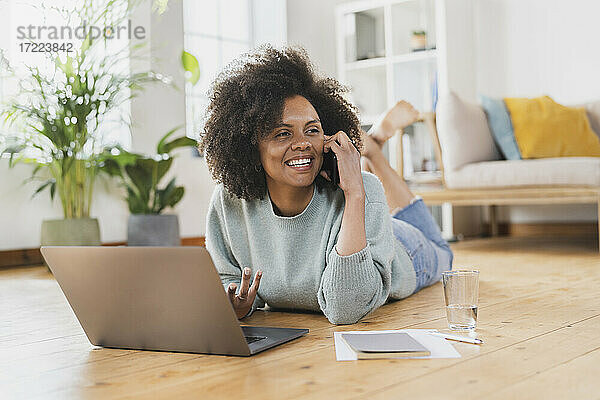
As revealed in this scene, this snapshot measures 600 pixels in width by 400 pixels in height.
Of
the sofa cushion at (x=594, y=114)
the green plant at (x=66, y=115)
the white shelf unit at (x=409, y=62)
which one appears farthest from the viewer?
the white shelf unit at (x=409, y=62)

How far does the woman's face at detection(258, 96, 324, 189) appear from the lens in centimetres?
169

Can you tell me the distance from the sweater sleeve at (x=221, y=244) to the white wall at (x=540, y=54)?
3.55 m

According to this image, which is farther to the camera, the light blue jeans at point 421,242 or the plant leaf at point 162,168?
the plant leaf at point 162,168

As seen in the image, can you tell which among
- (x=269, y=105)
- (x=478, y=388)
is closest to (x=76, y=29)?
(x=269, y=105)

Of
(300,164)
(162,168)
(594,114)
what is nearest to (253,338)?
(300,164)

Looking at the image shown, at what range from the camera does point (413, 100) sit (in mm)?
5012

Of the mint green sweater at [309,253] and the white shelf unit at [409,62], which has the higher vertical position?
the white shelf unit at [409,62]

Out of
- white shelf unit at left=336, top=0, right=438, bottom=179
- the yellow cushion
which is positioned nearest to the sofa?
the yellow cushion

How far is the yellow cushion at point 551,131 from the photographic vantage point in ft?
13.3

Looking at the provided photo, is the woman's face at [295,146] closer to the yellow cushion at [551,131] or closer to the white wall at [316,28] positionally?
the yellow cushion at [551,131]

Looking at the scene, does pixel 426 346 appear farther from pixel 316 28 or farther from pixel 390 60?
pixel 316 28

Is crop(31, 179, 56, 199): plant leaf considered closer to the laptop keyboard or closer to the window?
the window

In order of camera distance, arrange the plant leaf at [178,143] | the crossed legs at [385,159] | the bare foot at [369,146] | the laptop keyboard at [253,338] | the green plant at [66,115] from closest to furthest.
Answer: the laptop keyboard at [253,338], the crossed legs at [385,159], the bare foot at [369,146], the green plant at [66,115], the plant leaf at [178,143]

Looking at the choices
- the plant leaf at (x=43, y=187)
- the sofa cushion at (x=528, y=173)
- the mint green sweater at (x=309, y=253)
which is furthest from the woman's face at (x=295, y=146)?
the sofa cushion at (x=528, y=173)
